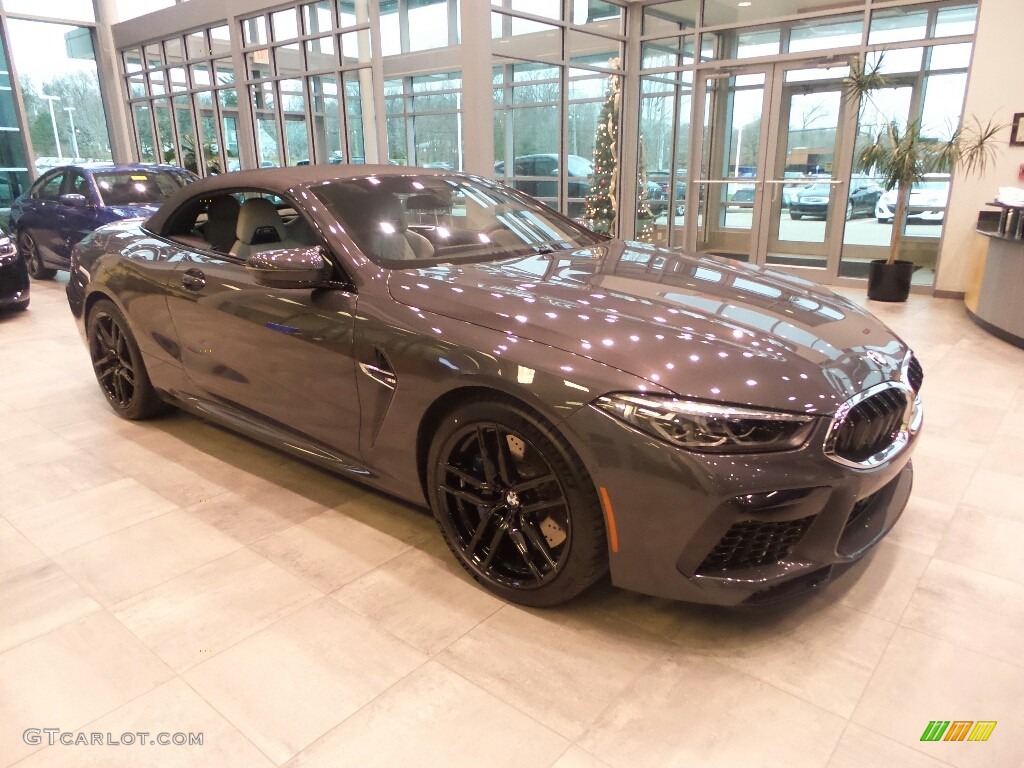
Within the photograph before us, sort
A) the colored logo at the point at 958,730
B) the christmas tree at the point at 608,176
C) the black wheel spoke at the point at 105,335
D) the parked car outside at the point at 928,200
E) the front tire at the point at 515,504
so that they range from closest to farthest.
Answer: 1. the colored logo at the point at 958,730
2. the front tire at the point at 515,504
3. the black wheel spoke at the point at 105,335
4. the parked car outside at the point at 928,200
5. the christmas tree at the point at 608,176

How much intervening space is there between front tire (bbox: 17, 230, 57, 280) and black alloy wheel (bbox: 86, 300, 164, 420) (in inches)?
225

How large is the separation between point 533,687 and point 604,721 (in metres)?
0.20

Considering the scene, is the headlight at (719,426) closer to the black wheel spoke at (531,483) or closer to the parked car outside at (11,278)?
the black wheel spoke at (531,483)

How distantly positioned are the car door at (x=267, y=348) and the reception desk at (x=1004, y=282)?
16.4ft

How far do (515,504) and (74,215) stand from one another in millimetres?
7194

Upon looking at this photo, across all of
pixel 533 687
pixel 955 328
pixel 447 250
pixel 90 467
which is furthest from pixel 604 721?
pixel 955 328

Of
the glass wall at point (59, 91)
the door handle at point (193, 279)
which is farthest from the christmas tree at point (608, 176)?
the glass wall at point (59, 91)

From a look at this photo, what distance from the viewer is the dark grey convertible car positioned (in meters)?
1.69

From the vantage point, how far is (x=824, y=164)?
8.13m

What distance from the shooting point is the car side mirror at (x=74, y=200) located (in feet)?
22.7

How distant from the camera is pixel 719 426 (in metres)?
1.67

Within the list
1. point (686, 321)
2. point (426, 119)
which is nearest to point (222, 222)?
point (686, 321)

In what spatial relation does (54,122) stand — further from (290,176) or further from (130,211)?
(290,176)

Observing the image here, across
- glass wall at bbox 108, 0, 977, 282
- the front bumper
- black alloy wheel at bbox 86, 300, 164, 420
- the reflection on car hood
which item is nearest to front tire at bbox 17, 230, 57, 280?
the reflection on car hood
